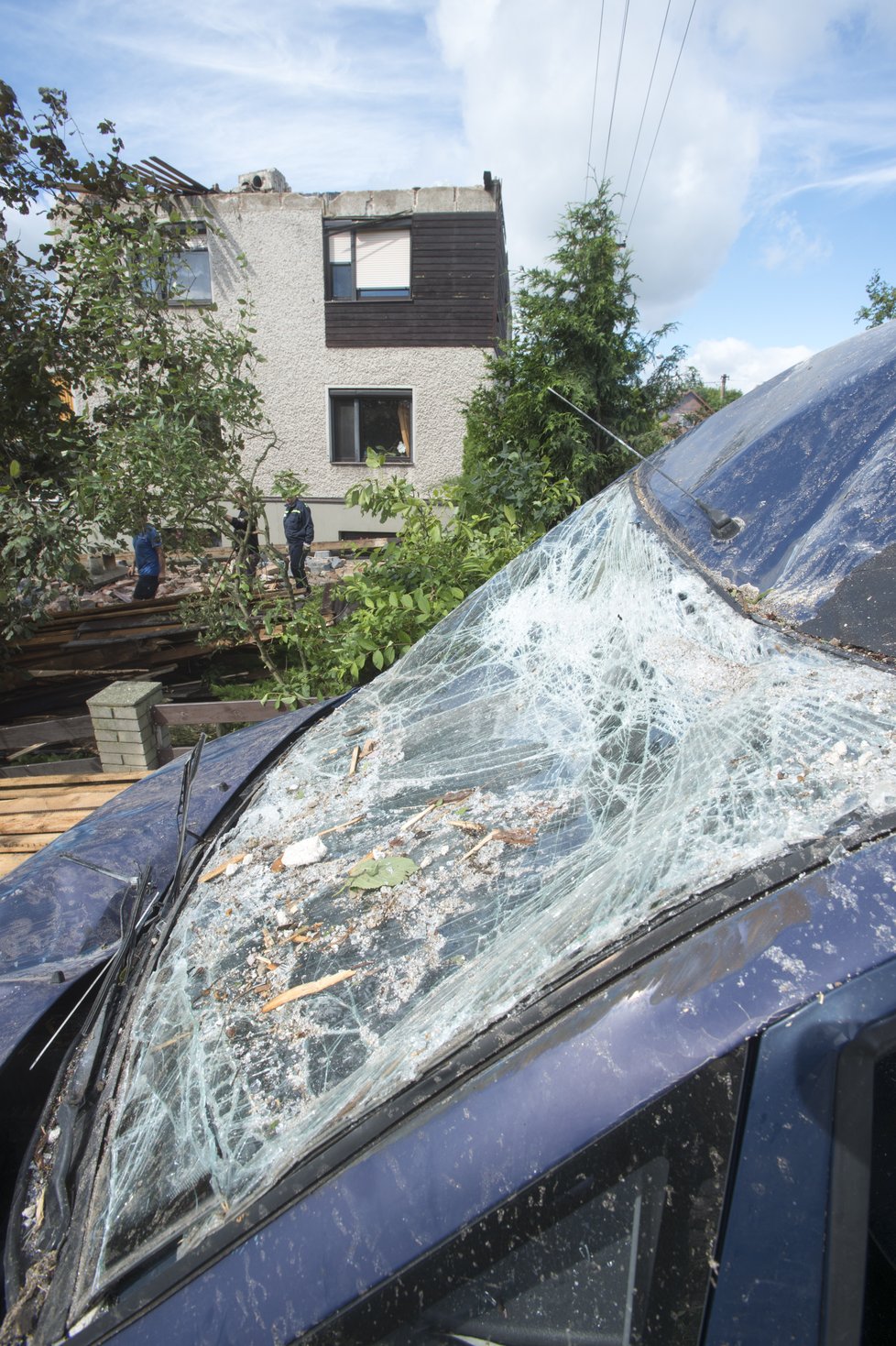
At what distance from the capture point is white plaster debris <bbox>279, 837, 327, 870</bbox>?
1.64m

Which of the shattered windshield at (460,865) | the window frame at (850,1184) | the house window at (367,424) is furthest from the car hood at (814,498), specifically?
the house window at (367,424)

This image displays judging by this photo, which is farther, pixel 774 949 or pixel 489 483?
pixel 489 483

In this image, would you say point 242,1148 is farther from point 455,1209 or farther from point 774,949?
point 774,949

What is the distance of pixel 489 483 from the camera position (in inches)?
241

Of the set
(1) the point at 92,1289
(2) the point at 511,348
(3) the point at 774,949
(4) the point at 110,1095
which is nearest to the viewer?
(3) the point at 774,949

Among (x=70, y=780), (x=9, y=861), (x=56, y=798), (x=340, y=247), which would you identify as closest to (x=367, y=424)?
(x=340, y=247)

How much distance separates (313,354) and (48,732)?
41.2 feet

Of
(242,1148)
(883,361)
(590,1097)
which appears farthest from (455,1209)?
(883,361)

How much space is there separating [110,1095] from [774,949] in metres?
1.20

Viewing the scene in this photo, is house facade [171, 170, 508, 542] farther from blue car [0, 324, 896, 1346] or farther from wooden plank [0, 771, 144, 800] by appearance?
blue car [0, 324, 896, 1346]

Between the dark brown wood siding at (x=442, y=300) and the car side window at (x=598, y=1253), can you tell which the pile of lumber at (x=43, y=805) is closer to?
the car side window at (x=598, y=1253)

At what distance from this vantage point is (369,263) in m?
15.7

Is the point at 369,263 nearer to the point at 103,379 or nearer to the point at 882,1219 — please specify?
the point at 103,379

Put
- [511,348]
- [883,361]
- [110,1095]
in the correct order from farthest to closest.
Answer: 1. [511,348]
2. [883,361]
3. [110,1095]
